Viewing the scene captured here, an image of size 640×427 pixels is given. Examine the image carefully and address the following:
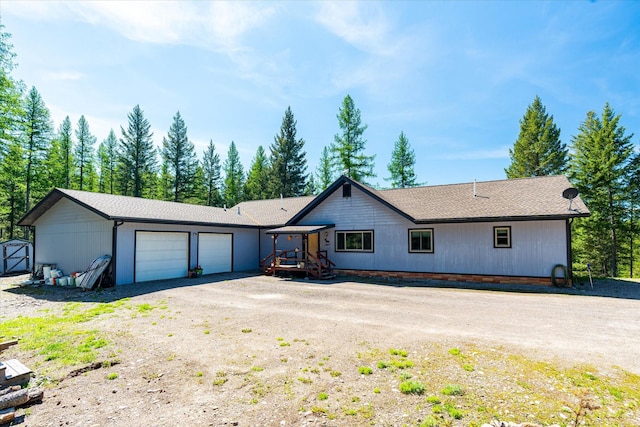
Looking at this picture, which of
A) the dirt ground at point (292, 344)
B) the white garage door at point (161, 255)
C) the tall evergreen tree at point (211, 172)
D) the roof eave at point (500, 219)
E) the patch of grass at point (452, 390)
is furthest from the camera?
the tall evergreen tree at point (211, 172)

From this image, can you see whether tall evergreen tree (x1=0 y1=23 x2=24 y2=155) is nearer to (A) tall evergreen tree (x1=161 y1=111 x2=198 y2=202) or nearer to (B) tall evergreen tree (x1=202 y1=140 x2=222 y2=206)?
(A) tall evergreen tree (x1=161 y1=111 x2=198 y2=202)

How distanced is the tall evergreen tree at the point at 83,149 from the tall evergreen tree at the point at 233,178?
14.9m

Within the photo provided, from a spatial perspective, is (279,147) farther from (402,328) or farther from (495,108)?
(402,328)

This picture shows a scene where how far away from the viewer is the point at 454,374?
174 inches

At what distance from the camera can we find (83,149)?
34031 millimetres

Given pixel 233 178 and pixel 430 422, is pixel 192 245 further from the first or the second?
pixel 233 178

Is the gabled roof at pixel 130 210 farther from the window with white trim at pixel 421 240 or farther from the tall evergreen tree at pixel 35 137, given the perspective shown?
the tall evergreen tree at pixel 35 137

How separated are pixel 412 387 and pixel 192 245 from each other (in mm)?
14238

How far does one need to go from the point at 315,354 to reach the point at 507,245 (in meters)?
11.4

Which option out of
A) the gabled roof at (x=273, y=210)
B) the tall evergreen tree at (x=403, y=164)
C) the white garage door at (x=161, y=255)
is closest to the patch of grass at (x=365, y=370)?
the white garage door at (x=161, y=255)

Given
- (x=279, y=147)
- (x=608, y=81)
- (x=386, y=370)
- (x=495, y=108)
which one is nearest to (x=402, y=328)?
(x=386, y=370)

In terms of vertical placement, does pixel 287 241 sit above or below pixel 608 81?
below

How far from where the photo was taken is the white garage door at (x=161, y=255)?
13720 mm

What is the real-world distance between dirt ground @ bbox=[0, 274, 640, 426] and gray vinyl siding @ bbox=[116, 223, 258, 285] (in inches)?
60.4
